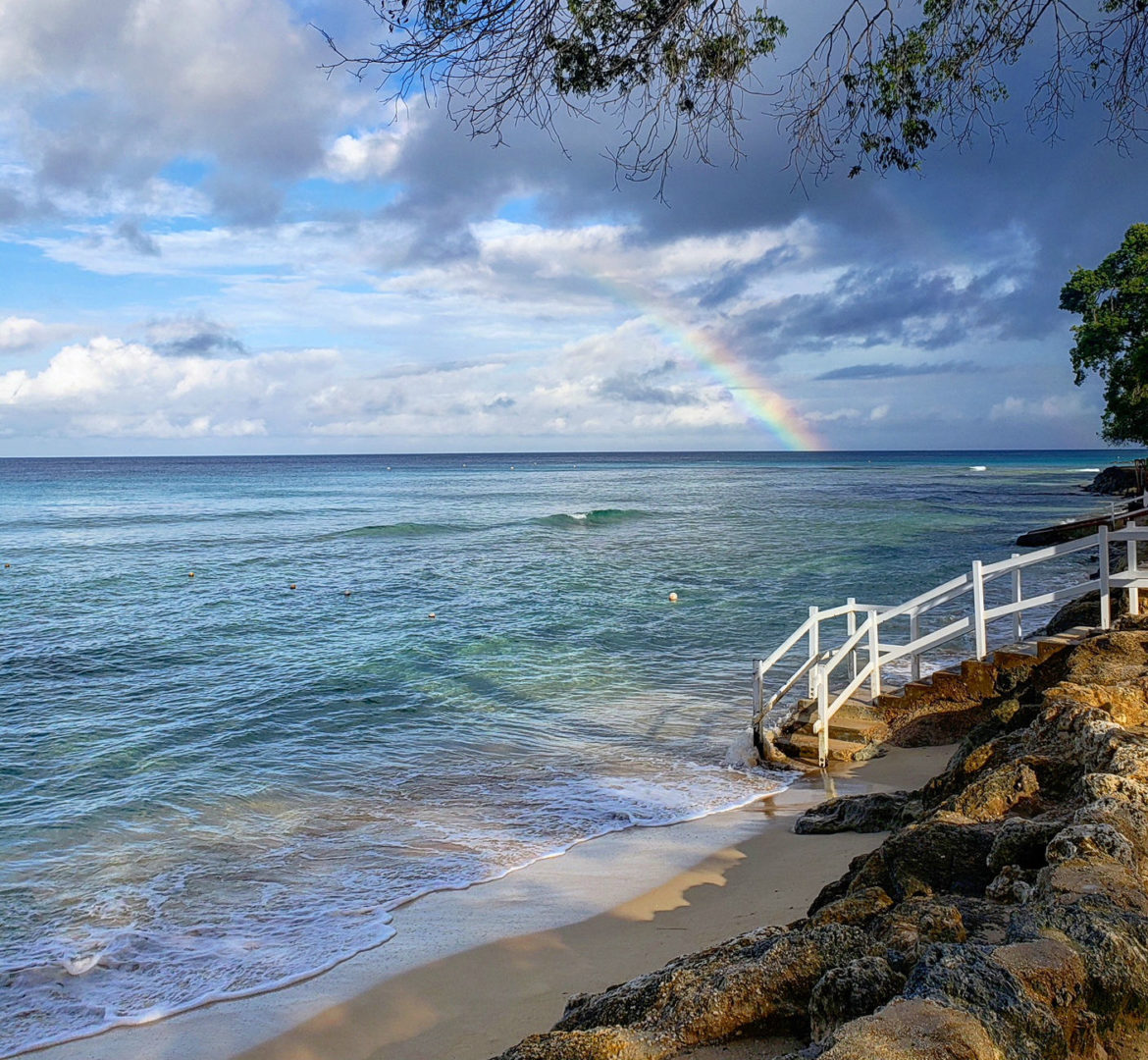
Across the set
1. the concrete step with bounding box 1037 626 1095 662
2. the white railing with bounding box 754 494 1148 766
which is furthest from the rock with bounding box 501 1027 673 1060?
the concrete step with bounding box 1037 626 1095 662

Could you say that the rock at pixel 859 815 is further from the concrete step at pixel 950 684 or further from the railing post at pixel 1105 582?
the railing post at pixel 1105 582

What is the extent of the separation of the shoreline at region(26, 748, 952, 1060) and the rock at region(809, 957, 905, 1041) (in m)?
2.51

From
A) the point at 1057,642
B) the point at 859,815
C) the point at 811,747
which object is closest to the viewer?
the point at 859,815

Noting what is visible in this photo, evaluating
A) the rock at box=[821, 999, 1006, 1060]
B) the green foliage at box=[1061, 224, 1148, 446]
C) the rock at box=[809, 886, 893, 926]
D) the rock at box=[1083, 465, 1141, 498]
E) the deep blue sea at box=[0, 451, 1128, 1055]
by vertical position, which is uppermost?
the green foliage at box=[1061, 224, 1148, 446]

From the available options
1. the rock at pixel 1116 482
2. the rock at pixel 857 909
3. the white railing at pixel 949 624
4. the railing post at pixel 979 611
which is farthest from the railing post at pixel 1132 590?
the rock at pixel 1116 482

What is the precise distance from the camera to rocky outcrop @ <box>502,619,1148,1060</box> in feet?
9.48

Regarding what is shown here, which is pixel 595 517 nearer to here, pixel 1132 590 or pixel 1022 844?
pixel 1132 590

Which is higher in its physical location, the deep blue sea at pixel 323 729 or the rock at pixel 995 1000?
the rock at pixel 995 1000

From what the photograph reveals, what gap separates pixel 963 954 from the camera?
3.17m

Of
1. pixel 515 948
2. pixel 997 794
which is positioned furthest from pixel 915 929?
pixel 515 948

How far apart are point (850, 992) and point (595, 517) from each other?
51033 mm

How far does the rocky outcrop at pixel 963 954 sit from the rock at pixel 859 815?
2.20 m

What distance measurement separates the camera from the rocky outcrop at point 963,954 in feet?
9.48

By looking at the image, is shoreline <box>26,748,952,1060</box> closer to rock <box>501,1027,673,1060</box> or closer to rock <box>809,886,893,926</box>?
rock <box>809,886,893,926</box>
